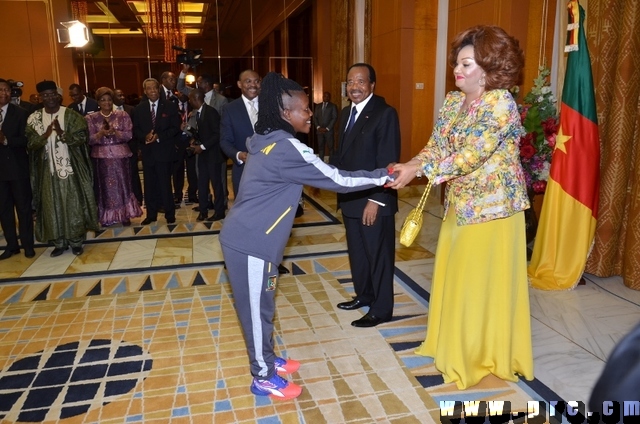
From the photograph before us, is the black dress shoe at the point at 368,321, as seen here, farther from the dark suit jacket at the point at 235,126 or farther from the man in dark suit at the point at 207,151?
the man in dark suit at the point at 207,151

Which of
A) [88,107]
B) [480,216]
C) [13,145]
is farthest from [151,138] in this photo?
[480,216]

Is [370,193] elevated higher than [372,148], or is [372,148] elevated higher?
[372,148]

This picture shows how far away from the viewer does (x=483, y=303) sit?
285 centimetres

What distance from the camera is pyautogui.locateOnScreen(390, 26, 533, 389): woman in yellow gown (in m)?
2.55

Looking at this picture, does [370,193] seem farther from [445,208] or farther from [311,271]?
[311,271]

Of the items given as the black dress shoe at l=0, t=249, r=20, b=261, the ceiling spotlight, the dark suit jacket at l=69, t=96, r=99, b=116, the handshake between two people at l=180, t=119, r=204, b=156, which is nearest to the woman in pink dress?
the handshake between two people at l=180, t=119, r=204, b=156

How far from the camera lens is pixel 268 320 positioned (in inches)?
108

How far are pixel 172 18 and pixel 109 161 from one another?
22.6ft

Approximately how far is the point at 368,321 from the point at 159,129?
4.31 metres

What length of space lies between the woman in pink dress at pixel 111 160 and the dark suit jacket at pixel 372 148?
4.05 meters

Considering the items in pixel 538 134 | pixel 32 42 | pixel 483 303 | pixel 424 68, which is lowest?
pixel 483 303

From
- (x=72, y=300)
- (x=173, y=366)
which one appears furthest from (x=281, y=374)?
(x=72, y=300)

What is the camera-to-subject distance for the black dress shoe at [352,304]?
13.2ft

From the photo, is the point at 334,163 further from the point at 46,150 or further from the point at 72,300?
the point at 46,150
